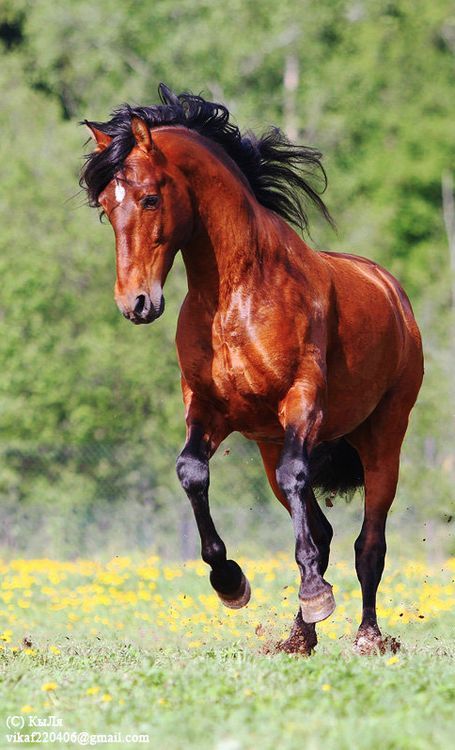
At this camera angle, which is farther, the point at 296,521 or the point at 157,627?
the point at 157,627

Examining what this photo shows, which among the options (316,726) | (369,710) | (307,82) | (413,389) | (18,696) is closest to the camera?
(316,726)

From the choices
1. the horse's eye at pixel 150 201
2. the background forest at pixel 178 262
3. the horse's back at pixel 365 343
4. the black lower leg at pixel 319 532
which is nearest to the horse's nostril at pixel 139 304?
the horse's eye at pixel 150 201

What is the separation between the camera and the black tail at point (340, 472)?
9.02 metres

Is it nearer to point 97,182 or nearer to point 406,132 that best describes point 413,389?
point 97,182

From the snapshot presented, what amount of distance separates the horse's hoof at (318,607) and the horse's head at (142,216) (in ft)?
5.40

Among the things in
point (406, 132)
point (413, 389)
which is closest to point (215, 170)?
point (413, 389)

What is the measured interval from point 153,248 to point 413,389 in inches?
111

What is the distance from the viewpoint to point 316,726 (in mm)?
4949

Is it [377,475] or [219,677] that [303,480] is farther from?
[377,475]

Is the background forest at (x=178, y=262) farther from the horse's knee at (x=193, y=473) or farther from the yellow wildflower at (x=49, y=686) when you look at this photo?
the yellow wildflower at (x=49, y=686)

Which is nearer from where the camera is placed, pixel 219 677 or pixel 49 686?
pixel 49 686

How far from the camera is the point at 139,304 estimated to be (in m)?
6.71

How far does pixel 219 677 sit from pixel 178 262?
758 inches

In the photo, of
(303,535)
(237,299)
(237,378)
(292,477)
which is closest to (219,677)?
(303,535)
